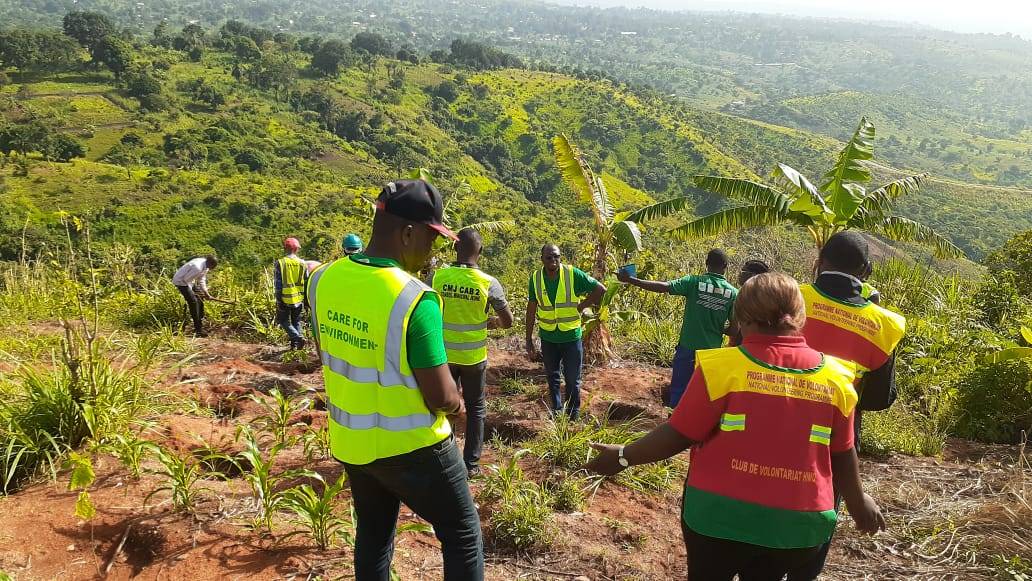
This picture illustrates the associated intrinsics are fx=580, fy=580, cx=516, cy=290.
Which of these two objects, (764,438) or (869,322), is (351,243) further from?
(764,438)

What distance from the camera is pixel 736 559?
6.03 feet

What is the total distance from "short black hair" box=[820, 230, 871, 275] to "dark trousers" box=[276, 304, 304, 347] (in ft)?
20.4

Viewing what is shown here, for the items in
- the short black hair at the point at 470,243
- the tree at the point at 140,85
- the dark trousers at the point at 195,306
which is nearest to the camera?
the short black hair at the point at 470,243

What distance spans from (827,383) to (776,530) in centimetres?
47

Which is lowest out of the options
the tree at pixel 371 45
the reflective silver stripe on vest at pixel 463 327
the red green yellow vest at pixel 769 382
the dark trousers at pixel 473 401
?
the dark trousers at pixel 473 401

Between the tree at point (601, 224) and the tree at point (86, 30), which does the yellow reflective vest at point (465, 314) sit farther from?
the tree at point (86, 30)

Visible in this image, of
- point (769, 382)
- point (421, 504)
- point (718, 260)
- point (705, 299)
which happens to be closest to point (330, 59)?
point (718, 260)

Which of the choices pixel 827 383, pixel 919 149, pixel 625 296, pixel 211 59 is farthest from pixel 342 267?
pixel 919 149

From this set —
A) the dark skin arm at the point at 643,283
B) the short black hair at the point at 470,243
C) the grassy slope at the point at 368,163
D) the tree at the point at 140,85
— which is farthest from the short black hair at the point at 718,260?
the tree at the point at 140,85

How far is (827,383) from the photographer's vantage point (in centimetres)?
176

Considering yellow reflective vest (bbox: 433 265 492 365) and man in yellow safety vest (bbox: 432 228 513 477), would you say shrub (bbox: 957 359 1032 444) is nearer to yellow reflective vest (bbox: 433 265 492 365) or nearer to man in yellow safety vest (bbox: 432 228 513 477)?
man in yellow safety vest (bbox: 432 228 513 477)

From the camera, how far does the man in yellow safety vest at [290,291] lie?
7293 millimetres

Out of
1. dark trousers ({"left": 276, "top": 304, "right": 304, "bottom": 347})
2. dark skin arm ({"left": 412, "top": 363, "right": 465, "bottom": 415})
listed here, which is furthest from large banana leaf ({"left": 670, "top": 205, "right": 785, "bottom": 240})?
dark skin arm ({"left": 412, "top": 363, "right": 465, "bottom": 415})

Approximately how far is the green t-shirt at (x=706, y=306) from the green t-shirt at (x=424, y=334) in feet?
10.7
